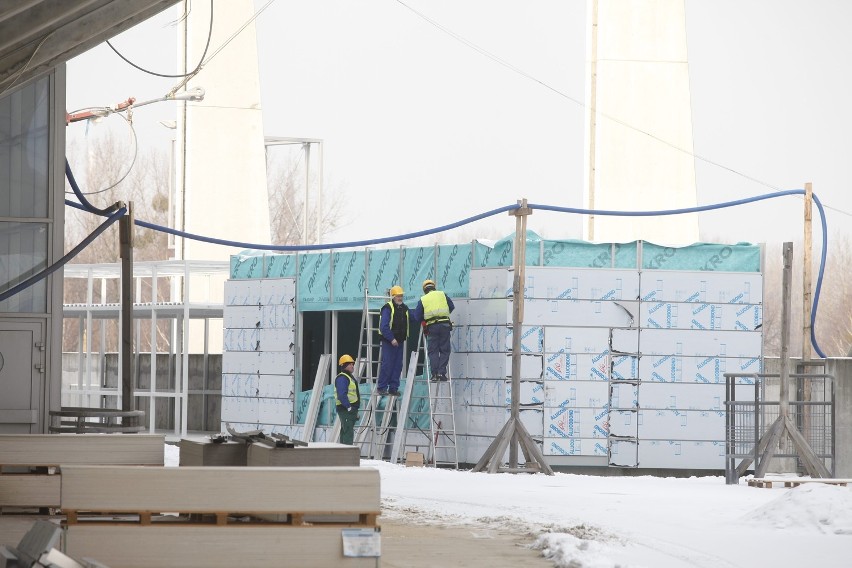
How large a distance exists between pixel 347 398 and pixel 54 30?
11.4 meters

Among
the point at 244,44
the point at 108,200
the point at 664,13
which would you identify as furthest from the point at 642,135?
the point at 108,200

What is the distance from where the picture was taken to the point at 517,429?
20.2m

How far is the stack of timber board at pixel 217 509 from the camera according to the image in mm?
8203

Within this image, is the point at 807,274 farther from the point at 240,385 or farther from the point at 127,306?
the point at 240,385

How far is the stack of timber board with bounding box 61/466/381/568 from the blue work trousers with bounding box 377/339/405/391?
14.5m

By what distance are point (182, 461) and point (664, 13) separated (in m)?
20.4

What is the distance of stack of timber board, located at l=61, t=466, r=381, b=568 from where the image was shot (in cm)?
820

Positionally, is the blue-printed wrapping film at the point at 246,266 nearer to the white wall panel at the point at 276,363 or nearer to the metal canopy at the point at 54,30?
the white wall panel at the point at 276,363

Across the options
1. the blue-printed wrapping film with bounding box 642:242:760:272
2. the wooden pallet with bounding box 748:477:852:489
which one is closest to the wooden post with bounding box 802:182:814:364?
the blue-printed wrapping film with bounding box 642:242:760:272

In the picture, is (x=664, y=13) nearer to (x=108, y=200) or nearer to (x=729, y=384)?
(x=729, y=384)

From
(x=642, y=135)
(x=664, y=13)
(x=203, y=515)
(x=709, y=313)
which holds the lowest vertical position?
(x=203, y=515)

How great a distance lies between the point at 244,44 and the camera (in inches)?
1443

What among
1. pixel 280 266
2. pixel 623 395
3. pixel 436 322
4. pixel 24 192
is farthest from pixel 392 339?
pixel 24 192

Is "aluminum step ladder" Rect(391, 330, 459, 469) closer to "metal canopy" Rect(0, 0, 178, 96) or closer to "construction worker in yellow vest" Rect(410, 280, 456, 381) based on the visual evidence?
"construction worker in yellow vest" Rect(410, 280, 456, 381)
